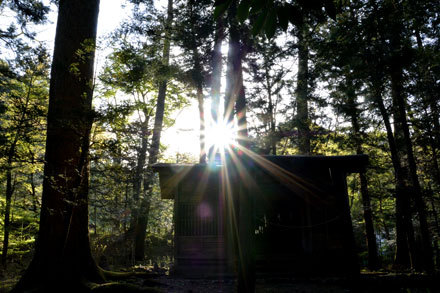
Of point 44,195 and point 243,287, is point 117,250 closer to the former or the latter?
point 44,195

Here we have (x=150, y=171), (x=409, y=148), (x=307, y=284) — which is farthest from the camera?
(x=150, y=171)

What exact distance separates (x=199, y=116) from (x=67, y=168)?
1394 cm

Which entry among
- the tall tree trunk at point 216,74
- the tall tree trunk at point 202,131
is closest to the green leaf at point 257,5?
the tall tree trunk at point 216,74

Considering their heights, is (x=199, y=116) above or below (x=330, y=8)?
above

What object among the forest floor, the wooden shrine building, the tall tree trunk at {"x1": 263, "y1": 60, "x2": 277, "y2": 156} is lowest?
the forest floor

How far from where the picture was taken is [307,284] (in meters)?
8.77

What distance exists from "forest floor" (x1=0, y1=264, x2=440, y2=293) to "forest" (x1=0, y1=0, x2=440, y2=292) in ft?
0.22

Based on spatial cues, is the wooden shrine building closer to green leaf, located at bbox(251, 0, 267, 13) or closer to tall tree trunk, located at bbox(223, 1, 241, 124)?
tall tree trunk, located at bbox(223, 1, 241, 124)

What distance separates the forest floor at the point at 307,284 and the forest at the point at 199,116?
0.07 meters

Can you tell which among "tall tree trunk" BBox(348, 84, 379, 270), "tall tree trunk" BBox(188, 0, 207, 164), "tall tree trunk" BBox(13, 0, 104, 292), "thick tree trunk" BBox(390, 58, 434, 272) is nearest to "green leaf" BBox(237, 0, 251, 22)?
"tall tree trunk" BBox(13, 0, 104, 292)

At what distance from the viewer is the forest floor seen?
7629mm

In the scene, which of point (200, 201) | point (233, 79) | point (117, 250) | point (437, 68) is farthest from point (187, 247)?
point (437, 68)

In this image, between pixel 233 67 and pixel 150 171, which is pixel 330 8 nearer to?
pixel 233 67

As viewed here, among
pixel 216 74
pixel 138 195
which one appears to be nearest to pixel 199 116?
pixel 216 74
